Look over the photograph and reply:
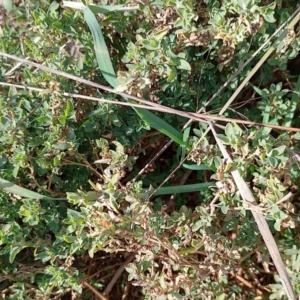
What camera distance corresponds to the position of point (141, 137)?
6.53ft

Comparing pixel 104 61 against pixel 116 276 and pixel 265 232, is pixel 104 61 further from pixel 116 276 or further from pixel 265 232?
pixel 116 276

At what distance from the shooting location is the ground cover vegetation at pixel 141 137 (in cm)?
174

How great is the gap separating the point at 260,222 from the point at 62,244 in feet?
2.40

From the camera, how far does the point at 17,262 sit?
2104 mm

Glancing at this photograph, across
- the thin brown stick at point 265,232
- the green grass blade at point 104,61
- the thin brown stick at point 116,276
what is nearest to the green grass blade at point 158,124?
the green grass blade at point 104,61

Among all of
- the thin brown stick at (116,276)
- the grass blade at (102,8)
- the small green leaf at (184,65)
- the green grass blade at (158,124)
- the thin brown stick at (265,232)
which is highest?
the grass blade at (102,8)

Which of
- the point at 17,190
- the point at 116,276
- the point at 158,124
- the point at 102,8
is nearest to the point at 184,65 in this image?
the point at 158,124

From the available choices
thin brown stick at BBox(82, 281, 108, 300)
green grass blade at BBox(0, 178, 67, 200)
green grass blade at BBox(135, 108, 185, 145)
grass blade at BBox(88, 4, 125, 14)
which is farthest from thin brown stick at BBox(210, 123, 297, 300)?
thin brown stick at BBox(82, 281, 108, 300)

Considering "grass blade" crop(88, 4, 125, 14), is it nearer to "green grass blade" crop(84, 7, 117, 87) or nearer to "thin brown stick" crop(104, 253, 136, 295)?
"green grass blade" crop(84, 7, 117, 87)

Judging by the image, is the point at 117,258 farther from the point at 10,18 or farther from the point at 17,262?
the point at 10,18

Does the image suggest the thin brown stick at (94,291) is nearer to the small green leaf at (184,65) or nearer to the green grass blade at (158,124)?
the green grass blade at (158,124)

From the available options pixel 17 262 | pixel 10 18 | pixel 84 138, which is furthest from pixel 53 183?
pixel 10 18

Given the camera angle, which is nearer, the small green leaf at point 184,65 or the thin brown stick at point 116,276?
the small green leaf at point 184,65

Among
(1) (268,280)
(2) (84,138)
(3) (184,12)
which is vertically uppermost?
(3) (184,12)
